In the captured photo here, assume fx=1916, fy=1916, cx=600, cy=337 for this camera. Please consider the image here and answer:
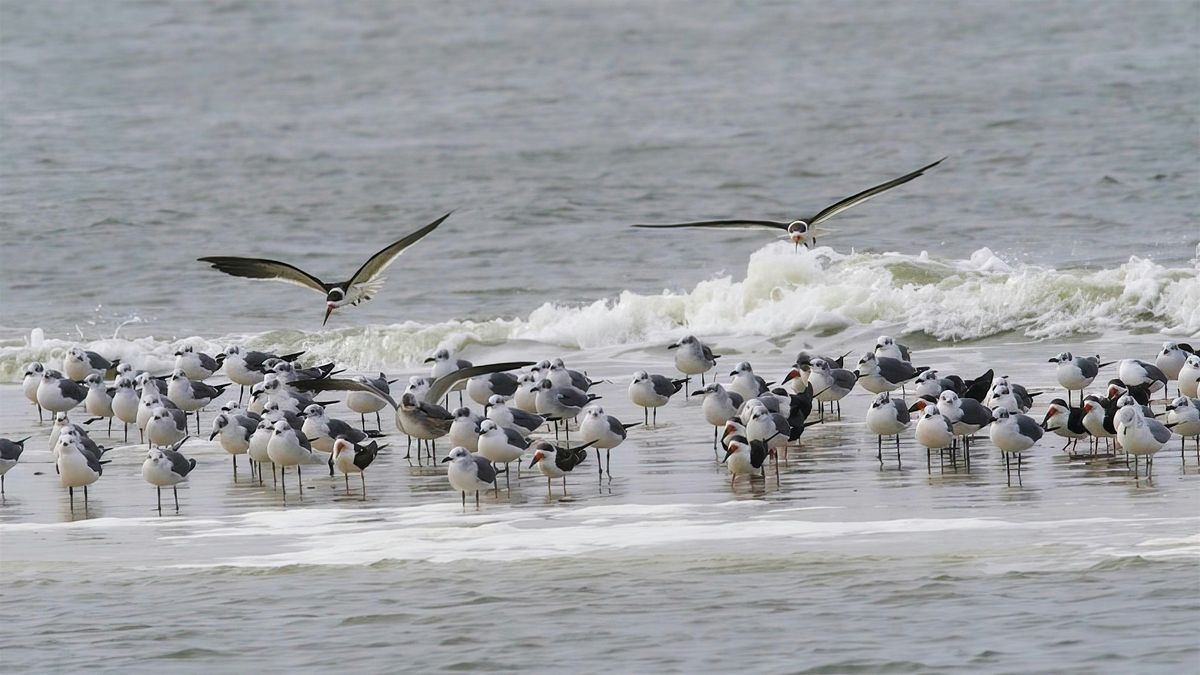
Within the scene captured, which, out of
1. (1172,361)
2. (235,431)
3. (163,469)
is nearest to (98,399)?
(235,431)

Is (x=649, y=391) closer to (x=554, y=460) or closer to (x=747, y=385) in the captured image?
(x=747, y=385)

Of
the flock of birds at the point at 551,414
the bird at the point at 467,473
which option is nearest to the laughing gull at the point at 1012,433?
the flock of birds at the point at 551,414

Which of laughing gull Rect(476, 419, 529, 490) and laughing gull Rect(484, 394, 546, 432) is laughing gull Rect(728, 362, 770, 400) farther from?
laughing gull Rect(476, 419, 529, 490)

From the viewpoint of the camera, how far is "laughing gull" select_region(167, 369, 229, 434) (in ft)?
50.6

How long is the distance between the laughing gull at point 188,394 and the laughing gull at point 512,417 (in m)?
2.73

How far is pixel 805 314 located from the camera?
19984mm

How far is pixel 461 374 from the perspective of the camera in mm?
13797

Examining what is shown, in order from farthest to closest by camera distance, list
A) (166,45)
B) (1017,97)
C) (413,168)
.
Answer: (166,45), (1017,97), (413,168)

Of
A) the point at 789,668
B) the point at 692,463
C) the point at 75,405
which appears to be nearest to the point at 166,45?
the point at 75,405

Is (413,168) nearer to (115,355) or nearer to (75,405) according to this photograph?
(115,355)

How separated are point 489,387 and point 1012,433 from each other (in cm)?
468

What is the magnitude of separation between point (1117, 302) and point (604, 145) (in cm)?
1643

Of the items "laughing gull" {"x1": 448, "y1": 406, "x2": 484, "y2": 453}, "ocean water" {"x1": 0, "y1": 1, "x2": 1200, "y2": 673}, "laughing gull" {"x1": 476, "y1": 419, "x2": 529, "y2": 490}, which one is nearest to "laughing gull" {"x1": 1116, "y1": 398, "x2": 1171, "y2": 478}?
"ocean water" {"x1": 0, "y1": 1, "x2": 1200, "y2": 673}

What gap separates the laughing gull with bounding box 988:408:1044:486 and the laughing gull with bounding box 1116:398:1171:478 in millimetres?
580
